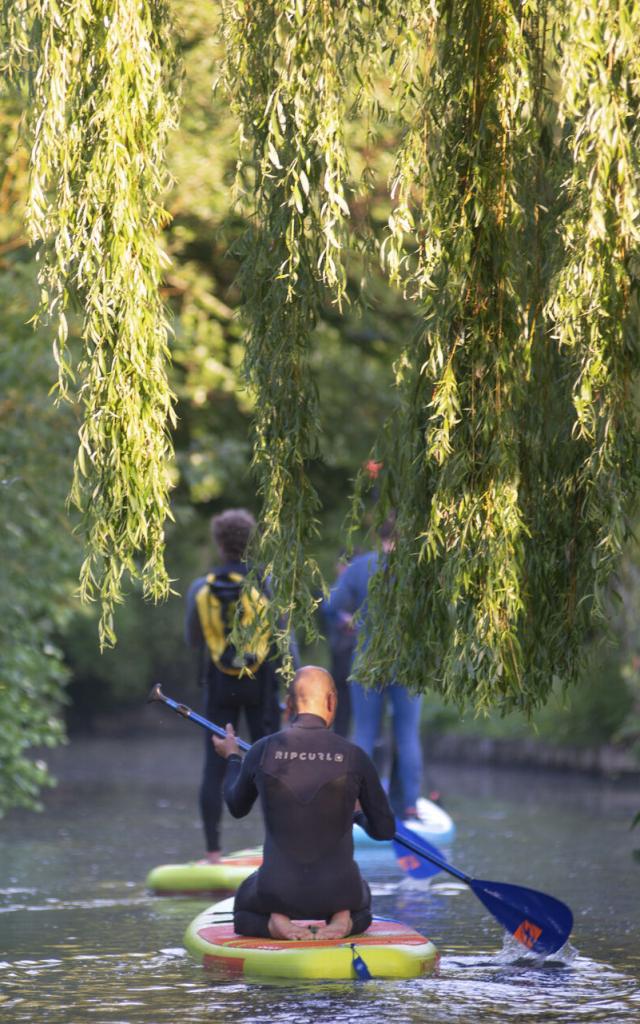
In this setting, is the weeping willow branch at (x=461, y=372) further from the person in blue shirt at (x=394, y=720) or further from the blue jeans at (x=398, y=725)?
the blue jeans at (x=398, y=725)

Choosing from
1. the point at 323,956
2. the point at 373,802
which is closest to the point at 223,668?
the point at 373,802

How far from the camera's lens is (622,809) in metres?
15.5

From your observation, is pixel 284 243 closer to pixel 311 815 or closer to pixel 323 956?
pixel 311 815

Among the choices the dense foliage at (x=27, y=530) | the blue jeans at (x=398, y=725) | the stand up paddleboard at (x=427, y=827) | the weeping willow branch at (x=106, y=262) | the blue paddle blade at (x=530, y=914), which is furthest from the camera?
the dense foliage at (x=27, y=530)

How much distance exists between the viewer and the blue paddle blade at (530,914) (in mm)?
7523

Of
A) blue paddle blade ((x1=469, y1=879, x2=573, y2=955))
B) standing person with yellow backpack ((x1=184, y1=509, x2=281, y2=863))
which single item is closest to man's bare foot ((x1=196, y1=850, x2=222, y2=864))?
standing person with yellow backpack ((x1=184, y1=509, x2=281, y2=863))

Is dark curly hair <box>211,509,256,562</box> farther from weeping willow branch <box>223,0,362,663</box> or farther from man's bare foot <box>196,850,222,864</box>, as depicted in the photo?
weeping willow branch <box>223,0,362,663</box>

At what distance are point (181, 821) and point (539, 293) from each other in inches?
345

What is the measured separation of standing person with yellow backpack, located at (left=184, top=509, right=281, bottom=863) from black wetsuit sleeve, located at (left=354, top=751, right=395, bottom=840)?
2.70m

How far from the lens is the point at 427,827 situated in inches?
468

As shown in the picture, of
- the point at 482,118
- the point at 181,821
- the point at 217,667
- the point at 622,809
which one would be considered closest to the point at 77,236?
the point at 482,118

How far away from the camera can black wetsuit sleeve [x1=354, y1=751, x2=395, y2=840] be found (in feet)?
23.5

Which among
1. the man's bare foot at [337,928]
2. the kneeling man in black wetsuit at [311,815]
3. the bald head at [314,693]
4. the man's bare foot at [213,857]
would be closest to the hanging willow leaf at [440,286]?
the bald head at [314,693]

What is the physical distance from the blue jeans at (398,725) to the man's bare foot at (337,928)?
3715 mm
